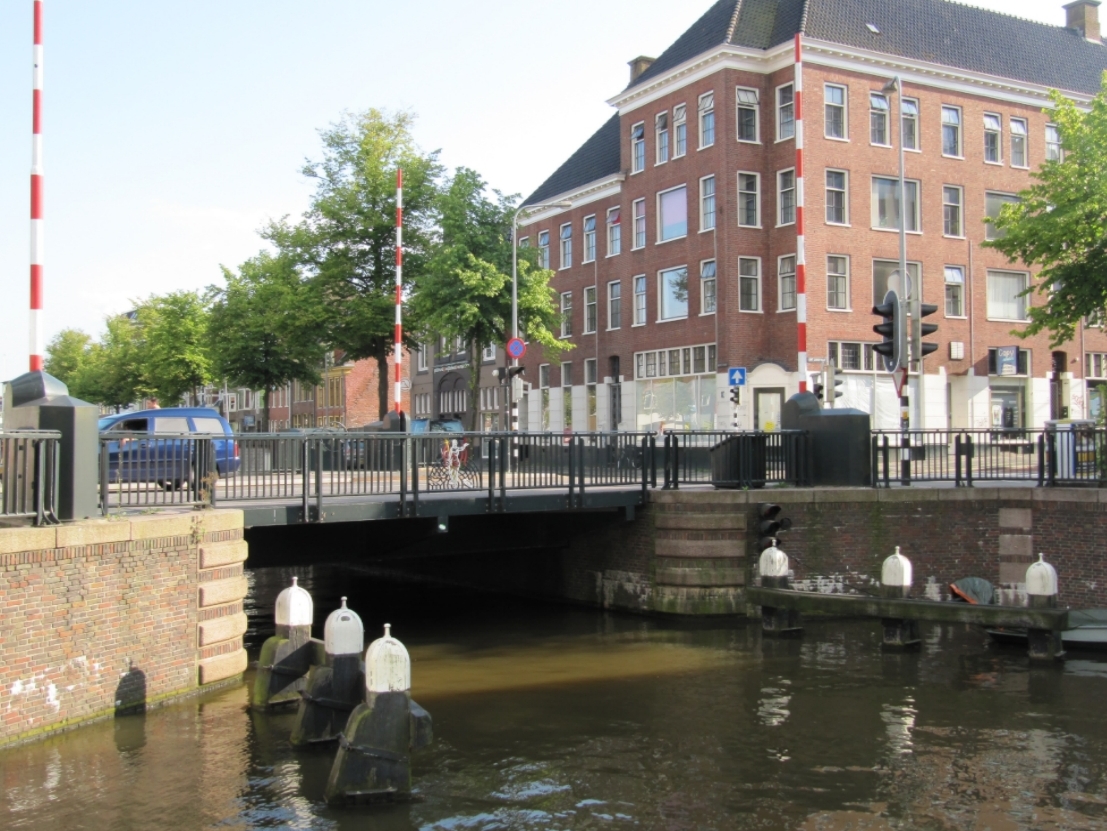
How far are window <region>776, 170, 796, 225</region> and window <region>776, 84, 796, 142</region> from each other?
50.1 inches

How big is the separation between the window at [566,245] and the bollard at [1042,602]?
115ft

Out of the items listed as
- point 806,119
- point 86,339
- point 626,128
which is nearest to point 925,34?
point 806,119

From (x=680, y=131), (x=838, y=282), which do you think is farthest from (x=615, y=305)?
(x=838, y=282)

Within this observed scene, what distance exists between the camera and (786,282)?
37562 millimetres

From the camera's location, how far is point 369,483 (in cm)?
1625

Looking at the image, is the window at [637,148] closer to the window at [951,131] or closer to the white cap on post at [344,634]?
the window at [951,131]

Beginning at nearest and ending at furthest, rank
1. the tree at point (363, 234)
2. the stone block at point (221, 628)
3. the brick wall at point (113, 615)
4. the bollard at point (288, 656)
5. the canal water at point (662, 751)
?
the canal water at point (662, 751) → the brick wall at point (113, 615) → the bollard at point (288, 656) → the stone block at point (221, 628) → the tree at point (363, 234)

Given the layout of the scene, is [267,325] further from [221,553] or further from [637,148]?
[221,553]

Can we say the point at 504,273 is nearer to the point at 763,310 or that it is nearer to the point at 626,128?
the point at 763,310

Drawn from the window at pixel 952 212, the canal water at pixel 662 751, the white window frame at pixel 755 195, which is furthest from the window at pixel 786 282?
the canal water at pixel 662 751

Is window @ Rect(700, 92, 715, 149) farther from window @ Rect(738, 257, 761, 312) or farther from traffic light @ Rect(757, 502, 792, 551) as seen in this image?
traffic light @ Rect(757, 502, 792, 551)

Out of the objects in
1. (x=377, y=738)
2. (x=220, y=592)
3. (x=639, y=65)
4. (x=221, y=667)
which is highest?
(x=639, y=65)

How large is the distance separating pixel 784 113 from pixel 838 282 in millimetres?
6000

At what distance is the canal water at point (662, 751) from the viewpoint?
9133 mm
